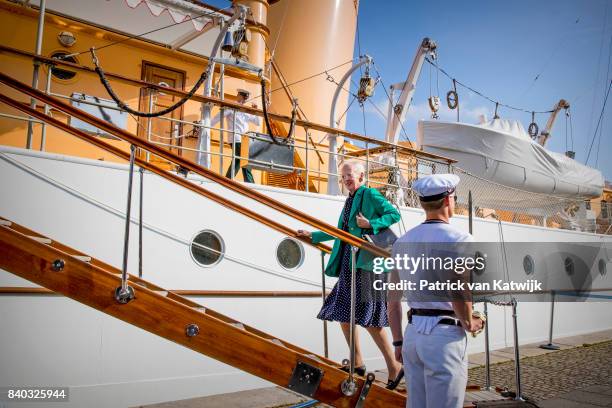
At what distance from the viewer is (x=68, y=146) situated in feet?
19.4

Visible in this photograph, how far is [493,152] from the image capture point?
9.07 m

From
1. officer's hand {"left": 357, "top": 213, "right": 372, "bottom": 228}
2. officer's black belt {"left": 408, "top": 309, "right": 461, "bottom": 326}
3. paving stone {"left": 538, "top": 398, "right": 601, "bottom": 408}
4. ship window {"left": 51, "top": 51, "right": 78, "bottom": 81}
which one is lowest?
paving stone {"left": 538, "top": 398, "right": 601, "bottom": 408}

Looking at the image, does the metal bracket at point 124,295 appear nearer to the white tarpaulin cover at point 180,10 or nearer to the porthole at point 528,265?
the white tarpaulin cover at point 180,10

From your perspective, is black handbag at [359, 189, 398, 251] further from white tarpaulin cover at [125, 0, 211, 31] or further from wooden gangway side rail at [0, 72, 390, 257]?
white tarpaulin cover at [125, 0, 211, 31]

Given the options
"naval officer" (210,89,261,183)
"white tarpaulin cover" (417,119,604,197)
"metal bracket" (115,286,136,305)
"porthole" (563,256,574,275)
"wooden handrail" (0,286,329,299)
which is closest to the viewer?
"metal bracket" (115,286,136,305)

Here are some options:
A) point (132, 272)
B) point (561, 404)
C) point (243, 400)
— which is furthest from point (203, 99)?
point (561, 404)

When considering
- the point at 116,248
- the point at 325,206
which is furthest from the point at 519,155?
the point at 116,248

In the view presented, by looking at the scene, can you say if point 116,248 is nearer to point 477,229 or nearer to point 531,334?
point 477,229

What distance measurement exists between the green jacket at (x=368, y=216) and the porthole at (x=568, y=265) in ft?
23.4

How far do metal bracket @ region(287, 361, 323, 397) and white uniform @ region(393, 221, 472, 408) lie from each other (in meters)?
0.90

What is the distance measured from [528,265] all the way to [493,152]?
2377 mm

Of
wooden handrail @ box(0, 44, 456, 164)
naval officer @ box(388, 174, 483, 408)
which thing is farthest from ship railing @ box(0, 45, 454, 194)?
naval officer @ box(388, 174, 483, 408)

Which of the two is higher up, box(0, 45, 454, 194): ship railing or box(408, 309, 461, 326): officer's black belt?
box(0, 45, 454, 194): ship railing

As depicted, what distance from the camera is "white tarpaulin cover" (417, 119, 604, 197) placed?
9008mm
